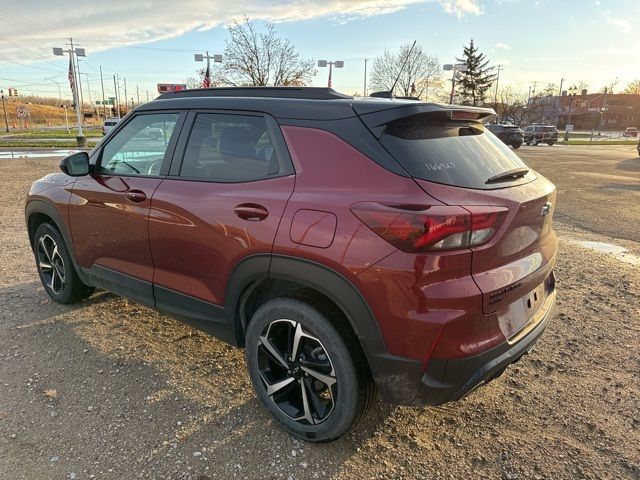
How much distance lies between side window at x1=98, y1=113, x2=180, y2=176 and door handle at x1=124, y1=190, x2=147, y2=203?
154 mm

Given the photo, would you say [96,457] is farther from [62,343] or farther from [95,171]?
[95,171]

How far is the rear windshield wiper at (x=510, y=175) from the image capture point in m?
2.37

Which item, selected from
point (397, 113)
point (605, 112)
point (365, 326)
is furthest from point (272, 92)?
point (605, 112)

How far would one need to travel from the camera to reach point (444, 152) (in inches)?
91.8

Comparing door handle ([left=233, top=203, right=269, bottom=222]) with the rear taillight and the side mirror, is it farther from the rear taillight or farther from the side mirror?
the side mirror

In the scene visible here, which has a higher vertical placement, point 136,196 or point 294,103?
point 294,103

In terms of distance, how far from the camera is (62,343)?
11.7ft

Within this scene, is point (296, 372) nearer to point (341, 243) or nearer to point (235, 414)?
point (235, 414)

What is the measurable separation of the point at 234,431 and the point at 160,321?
166 centimetres

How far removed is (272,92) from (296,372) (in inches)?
63.4

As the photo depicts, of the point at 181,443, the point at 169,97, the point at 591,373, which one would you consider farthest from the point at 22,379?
the point at 591,373

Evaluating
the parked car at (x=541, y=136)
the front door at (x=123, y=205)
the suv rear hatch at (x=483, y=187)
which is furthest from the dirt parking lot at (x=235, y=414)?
the parked car at (x=541, y=136)

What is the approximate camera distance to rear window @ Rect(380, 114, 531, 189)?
2176 millimetres

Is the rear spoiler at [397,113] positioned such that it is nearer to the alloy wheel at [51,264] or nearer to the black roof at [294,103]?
the black roof at [294,103]
